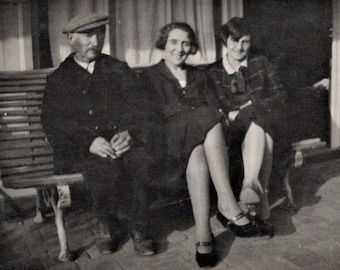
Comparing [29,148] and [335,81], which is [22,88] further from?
[335,81]

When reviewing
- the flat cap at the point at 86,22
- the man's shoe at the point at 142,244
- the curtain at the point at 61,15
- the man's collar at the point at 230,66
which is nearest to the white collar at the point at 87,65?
the flat cap at the point at 86,22

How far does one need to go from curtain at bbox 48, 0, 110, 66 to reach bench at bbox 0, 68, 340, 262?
47 cm

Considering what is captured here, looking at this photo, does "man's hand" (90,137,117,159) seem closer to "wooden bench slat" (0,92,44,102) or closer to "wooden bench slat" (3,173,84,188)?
"wooden bench slat" (3,173,84,188)

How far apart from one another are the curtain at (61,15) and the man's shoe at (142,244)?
1986 millimetres

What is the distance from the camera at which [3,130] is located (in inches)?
142

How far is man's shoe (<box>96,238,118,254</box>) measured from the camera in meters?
3.29

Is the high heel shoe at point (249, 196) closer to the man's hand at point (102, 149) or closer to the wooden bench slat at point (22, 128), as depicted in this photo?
the man's hand at point (102, 149)

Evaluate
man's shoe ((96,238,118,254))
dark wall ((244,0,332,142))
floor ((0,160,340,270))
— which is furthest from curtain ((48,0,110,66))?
dark wall ((244,0,332,142))

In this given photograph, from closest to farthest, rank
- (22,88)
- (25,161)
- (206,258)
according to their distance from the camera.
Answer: (206,258) < (25,161) < (22,88)

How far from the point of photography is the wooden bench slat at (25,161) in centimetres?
353

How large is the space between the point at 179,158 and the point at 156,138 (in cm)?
27

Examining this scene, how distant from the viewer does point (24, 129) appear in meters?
3.72

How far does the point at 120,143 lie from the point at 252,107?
1.09 m

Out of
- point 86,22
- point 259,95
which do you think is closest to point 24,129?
point 86,22
